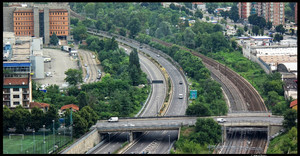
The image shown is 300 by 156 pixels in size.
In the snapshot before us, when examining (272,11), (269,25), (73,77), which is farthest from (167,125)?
(272,11)

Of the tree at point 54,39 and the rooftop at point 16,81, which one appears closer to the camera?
the rooftop at point 16,81

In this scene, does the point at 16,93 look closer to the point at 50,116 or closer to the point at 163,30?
the point at 50,116

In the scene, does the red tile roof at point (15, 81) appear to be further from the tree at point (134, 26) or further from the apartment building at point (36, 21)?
the tree at point (134, 26)

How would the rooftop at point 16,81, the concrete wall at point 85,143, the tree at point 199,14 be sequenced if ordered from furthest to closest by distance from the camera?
1. the tree at point 199,14
2. the rooftop at point 16,81
3. the concrete wall at point 85,143

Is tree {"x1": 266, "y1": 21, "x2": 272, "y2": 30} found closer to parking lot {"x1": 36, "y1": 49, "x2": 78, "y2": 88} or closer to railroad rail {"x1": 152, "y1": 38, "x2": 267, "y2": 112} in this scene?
railroad rail {"x1": 152, "y1": 38, "x2": 267, "y2": 112}

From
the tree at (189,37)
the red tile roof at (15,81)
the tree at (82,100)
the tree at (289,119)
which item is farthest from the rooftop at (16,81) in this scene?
the tree at (189,37)
